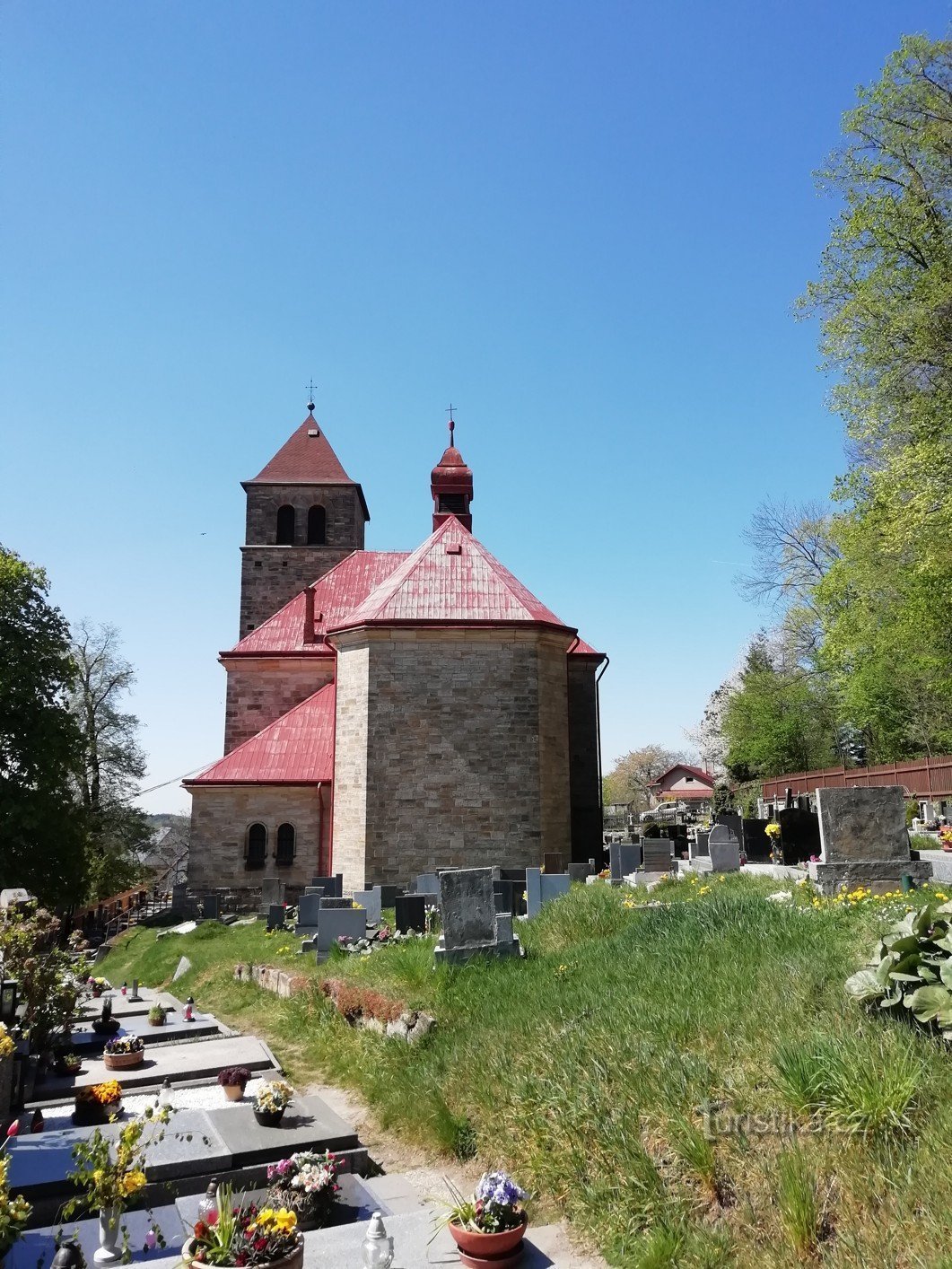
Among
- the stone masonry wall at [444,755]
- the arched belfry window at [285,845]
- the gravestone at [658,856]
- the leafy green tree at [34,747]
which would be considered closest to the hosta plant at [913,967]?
the gravestone at [658,856]

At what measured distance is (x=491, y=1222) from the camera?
186 inches

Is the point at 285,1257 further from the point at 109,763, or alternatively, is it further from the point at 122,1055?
the point at 109,763

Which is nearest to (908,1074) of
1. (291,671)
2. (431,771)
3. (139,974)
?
(431,771)

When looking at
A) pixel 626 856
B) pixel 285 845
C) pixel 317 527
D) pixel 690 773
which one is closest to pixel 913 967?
pixel 626 856

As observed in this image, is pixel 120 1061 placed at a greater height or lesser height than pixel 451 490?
lesser

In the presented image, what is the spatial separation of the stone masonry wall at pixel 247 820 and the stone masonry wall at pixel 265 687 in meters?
4.14

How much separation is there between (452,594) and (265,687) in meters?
8.21

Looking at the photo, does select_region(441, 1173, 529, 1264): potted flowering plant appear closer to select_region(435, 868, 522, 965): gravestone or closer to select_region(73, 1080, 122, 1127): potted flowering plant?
select_region(73, 1080, 122, 1127): potted flowering plant

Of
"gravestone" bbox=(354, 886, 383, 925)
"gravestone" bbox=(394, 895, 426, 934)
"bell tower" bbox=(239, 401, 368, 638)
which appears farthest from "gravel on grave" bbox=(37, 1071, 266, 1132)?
"bell tower" bbox=(239, 401, 368, 638)

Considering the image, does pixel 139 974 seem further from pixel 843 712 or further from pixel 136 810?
pixel 843 712

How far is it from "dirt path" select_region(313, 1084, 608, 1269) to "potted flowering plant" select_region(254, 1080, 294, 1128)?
0.90m

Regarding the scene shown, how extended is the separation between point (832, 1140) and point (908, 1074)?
21.4 inches

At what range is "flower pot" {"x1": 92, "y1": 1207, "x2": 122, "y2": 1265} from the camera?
193 inches

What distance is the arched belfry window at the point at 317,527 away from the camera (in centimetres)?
3231
